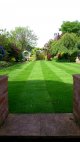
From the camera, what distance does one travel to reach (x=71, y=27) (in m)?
68.8

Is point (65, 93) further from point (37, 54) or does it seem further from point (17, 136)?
point (37, 54)

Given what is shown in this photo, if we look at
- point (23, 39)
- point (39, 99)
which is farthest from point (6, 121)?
point (23, 39)

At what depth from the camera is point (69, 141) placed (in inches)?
209

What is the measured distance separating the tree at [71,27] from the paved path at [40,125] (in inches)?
2456

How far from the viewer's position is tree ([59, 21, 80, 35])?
2697 inches

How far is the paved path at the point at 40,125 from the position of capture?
5.48 metres

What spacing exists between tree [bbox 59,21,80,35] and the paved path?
62.4 m

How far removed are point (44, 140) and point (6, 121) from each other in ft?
4.19

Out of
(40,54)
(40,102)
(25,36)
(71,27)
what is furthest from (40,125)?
(25,36)

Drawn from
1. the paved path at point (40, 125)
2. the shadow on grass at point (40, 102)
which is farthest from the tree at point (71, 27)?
the paved path at point (40, 125)

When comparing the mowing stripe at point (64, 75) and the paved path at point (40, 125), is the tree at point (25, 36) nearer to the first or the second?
the mowing stripe at point (64, 75)

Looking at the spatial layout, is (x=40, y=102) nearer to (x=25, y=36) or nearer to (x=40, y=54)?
(x=40, y=54)

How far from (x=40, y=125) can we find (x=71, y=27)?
64.0 meters

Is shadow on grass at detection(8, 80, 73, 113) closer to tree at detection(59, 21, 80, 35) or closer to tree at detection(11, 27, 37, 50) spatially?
tree at detection(59, 21, 80, 35)
